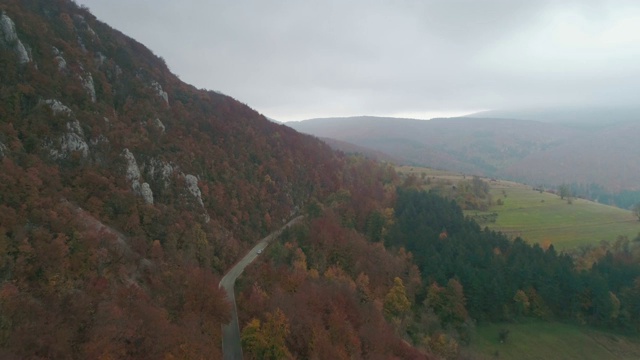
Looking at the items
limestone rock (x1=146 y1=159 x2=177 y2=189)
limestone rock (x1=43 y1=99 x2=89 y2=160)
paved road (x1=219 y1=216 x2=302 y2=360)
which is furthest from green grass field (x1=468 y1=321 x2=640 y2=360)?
limestone rock (x1=43 y1=99 x2=89 y2=160)

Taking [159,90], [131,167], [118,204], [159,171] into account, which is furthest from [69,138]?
[159,90]

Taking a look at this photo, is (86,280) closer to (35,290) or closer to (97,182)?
(35,290)

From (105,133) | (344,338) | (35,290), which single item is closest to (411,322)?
(344,338)

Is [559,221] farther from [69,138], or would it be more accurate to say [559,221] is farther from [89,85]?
[89,85]

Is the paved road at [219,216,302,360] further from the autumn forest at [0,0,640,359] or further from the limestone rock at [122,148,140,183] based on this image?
the limestone rock at [122,148,140,183]

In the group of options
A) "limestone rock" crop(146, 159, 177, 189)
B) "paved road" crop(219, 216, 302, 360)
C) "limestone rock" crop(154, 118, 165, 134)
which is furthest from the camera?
"limestone rock" crop(154, 118, 165, 134)

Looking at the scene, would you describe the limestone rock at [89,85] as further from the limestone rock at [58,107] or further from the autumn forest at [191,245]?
the limestone rock at [58,107]
